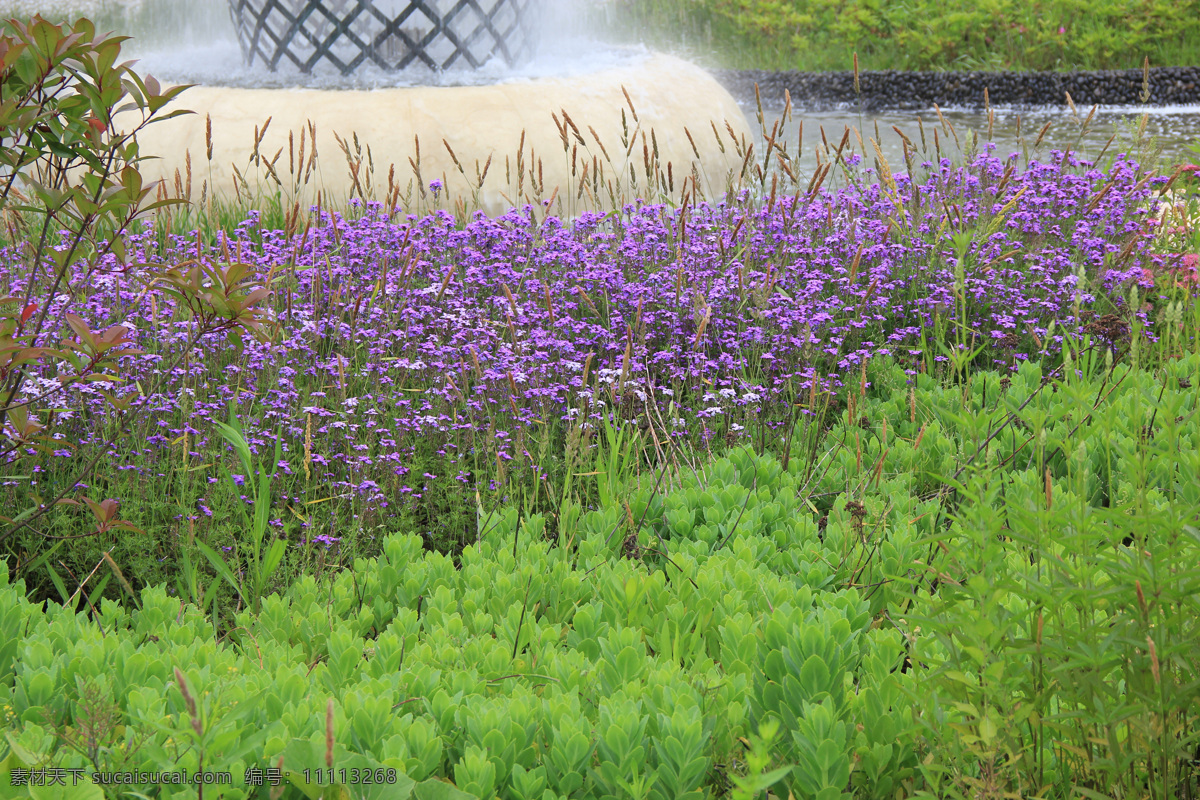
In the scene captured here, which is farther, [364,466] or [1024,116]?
[1024,116]

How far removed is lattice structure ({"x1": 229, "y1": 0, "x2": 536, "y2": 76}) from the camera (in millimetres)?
7504

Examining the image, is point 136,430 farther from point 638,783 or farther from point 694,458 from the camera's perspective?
point 638,783

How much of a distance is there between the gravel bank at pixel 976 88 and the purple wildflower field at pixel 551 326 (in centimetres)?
1216

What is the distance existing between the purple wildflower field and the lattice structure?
2829 mm

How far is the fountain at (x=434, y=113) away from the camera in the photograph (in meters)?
6.20

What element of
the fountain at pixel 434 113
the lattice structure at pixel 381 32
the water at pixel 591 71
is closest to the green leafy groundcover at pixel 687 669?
the fountain at pixel 434 113

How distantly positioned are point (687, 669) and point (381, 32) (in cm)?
698

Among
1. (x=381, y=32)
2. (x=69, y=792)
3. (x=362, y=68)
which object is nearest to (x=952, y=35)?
(x=381, y=32)

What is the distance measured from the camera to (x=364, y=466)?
3.23m

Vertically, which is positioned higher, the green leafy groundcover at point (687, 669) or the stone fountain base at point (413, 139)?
the stone fountain base at point (413, 139)

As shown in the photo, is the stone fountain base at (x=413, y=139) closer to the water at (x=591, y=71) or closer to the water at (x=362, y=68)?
the water at (x=362, y=68)

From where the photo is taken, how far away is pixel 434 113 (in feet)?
21.2

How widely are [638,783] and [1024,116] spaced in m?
15.9

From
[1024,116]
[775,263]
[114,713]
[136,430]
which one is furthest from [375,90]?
[1024,116]
